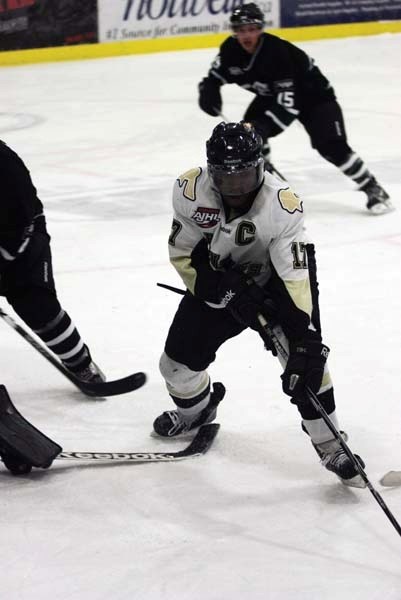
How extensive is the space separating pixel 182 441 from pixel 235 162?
3.14ft

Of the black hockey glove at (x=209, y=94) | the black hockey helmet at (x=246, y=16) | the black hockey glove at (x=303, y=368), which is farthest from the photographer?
the black hockey glove at (x=209, y=94)

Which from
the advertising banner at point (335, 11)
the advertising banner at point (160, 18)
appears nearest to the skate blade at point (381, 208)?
the advertising banner at point (160, 18)

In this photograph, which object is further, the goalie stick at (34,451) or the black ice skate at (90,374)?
the black ice skate at (90,374)

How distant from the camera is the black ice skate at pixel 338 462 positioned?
8.66 feet

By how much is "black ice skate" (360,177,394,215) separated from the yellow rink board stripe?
5037 mm

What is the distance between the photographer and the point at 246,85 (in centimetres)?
538

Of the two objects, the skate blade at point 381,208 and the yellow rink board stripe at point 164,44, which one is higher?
the skate blade at point 381,208

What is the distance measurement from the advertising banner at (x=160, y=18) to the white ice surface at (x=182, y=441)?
3.41m

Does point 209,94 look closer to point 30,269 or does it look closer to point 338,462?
point 30,269

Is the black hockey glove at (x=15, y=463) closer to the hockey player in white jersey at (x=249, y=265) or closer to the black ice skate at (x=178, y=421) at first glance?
the black ice skate at (x=178, y=421)

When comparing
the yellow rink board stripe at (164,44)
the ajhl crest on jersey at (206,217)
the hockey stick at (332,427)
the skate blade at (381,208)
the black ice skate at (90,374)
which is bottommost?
the yellow rink board stripe at (164,44)

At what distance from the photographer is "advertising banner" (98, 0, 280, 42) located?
9.62 metres

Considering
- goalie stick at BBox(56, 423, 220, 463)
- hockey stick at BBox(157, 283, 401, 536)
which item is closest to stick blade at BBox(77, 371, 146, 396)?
goalie stick at BBox(56, 423, 220, 463)

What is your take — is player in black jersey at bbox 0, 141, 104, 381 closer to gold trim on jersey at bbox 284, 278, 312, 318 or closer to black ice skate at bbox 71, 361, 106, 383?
black ice skate at bbox 71, 361, 106, 383
